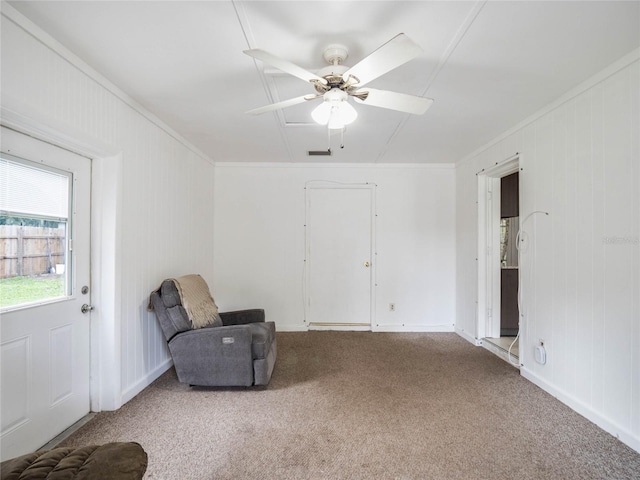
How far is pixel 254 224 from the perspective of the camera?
4.18 meters

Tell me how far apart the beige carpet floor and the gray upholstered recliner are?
5.6 inches

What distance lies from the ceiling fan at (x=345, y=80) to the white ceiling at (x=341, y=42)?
0.20 meters

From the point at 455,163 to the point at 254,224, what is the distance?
2.98m

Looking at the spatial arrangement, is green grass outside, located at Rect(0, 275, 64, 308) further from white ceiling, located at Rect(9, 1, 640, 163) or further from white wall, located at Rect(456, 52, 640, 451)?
white wall, located at Rect(456, 52, 640, 451)

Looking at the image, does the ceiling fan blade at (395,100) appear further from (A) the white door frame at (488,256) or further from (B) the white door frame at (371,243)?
(B) the white door frame at (371,243)

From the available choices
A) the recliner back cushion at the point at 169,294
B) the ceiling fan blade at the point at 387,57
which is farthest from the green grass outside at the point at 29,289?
the ceiling fan blade at the point at 387,57

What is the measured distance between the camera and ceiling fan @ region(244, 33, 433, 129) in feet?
4.42

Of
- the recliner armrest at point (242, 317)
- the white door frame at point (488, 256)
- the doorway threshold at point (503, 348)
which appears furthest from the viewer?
the white door frame at point (488, 256)

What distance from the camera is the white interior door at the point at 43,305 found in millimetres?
1593

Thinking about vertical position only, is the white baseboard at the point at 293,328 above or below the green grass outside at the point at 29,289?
below

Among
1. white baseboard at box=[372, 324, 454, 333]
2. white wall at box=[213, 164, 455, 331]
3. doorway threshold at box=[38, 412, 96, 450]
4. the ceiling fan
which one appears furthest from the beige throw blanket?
white baseboard at box=[372, 324, 454, 333]

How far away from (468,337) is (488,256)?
3.53 ft

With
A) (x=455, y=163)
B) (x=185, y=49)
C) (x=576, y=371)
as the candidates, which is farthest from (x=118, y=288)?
(x=455, y=163)

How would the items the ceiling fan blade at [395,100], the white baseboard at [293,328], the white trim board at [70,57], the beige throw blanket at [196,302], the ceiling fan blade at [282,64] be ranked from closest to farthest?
the ceiling fan blade at [282,64] → the white trim board at [70,57] → the ceiling fan blade at [395,100] → the beige throw blanket at [196,302] → the white baseboard at [293,328]
